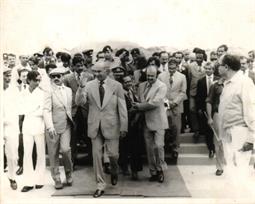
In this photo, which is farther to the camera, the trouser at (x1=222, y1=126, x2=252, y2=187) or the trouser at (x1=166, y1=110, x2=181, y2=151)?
the trouser at (x1=166, y1=110, x2=181, y2=151)

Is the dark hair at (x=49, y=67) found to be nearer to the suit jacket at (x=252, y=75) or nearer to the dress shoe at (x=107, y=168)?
the dress shoe at (x=107, y=168)

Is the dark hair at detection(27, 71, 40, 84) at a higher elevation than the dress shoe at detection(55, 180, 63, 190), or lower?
higher

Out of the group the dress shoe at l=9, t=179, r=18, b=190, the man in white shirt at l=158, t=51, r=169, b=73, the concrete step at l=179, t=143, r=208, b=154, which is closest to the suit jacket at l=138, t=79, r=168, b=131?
the man in white shirt at l=158, t=51, r=169, b=73

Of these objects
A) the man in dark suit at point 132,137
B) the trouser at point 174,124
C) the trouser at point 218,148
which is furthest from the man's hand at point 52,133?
the trouser at point 218,148

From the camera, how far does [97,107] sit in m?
4.19

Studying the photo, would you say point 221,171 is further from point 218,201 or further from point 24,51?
point 24,51

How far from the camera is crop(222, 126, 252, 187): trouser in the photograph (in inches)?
165

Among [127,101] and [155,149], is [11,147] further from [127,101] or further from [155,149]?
[155,149]

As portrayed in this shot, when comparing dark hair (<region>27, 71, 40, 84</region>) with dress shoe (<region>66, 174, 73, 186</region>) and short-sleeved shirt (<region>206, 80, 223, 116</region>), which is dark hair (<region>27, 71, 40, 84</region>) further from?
short-sleeved shirt (<region>206, 80, 223, 116</region>)

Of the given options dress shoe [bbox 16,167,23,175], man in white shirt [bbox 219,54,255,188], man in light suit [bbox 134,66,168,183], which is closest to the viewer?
man in white shirt [bbox 219,54,255,188]

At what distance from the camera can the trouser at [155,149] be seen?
14.0 ft

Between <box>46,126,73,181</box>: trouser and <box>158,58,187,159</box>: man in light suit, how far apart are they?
797 millimetres

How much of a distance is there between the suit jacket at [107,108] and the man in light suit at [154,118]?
0.15 m

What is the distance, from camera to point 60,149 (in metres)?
4.30
